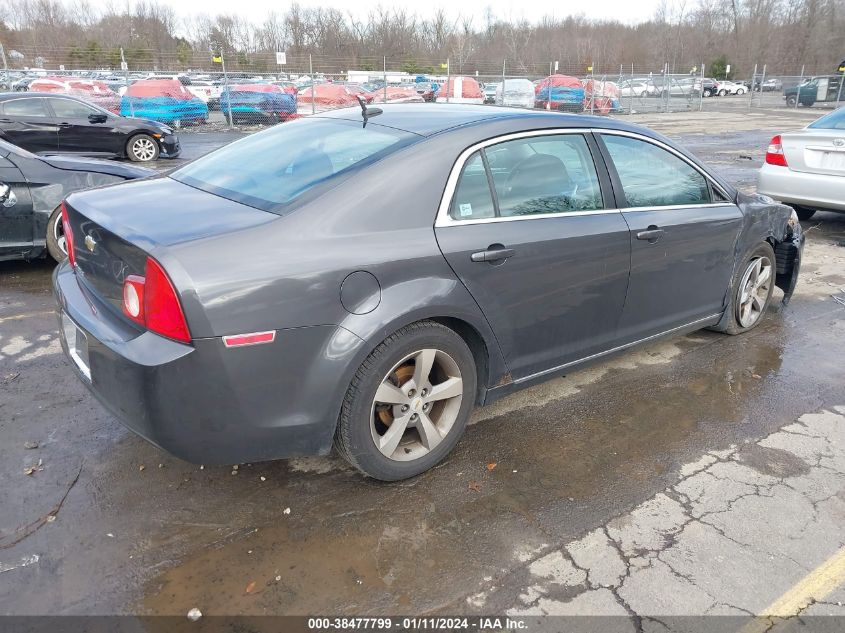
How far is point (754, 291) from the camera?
4902 millimetres

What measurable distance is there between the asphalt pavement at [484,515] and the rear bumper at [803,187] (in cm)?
401

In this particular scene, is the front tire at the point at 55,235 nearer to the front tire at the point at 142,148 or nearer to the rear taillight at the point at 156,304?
the rear taillight at the point at 156,304

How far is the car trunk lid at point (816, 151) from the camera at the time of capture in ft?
23.6

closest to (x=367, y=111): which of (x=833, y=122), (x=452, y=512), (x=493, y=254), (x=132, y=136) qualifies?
(x=493, y=254)

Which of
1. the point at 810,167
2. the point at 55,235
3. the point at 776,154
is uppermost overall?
the point at 776,154

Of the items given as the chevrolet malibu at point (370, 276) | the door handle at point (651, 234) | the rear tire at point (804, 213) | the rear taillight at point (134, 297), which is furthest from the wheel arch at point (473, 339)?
the rear tire at point (804, 213)

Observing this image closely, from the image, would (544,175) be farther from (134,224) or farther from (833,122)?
(833,122)

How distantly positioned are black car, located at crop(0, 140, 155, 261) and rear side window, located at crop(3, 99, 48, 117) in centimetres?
764

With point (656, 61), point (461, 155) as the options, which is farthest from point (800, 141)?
point (656, 61)

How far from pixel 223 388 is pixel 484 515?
1267 millimetres

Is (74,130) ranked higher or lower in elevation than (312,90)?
lower

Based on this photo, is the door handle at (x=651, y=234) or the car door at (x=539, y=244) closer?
the car door at (x=539, y=244)

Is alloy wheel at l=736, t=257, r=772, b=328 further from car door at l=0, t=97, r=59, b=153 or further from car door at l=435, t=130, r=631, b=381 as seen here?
car door at l=0, t=97, r=59, b=153

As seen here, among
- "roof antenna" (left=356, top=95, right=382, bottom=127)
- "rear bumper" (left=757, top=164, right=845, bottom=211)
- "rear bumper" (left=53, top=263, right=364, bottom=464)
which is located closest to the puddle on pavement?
"rear bumper" (left=53, top=263, right=364, bottom=464)
